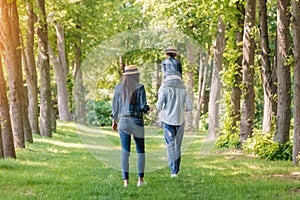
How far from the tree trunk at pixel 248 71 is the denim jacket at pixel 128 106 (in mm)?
8195

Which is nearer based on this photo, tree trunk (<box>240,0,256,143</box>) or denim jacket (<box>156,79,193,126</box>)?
denim jacket (<box>156,79,193,126</box>)

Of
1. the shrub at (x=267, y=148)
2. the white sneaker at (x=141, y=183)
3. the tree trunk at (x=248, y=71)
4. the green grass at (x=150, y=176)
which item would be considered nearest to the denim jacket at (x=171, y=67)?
the green grass at (x=150, y=176)

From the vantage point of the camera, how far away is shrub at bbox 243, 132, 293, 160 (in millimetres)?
14477

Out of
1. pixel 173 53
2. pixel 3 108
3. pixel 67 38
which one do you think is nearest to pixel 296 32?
pixel 173 53

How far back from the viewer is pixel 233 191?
29.7 ft

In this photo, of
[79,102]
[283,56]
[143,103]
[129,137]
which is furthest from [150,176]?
[283,56]

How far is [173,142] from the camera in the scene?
1055 cm

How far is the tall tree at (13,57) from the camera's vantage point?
45.0ft

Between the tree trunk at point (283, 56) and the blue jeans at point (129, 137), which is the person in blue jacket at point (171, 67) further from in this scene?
the tree trunk at point (283, 56)

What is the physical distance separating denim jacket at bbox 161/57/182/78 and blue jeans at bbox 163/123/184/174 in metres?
0.98

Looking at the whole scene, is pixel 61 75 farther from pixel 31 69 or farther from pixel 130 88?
pixel 130 88

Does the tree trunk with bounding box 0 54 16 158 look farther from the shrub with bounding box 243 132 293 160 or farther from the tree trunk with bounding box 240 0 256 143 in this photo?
the tree trunk with bounding box 240 0 256 143

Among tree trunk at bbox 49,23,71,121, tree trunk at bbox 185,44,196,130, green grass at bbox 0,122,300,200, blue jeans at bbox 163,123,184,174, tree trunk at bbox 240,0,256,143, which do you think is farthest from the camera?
tree trunk at bbox 49,23,71,121

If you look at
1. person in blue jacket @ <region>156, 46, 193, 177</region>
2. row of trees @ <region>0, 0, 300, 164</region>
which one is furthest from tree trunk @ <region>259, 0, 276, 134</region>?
person in blue jacket @ <region>156, 46, 193, 177</region>
